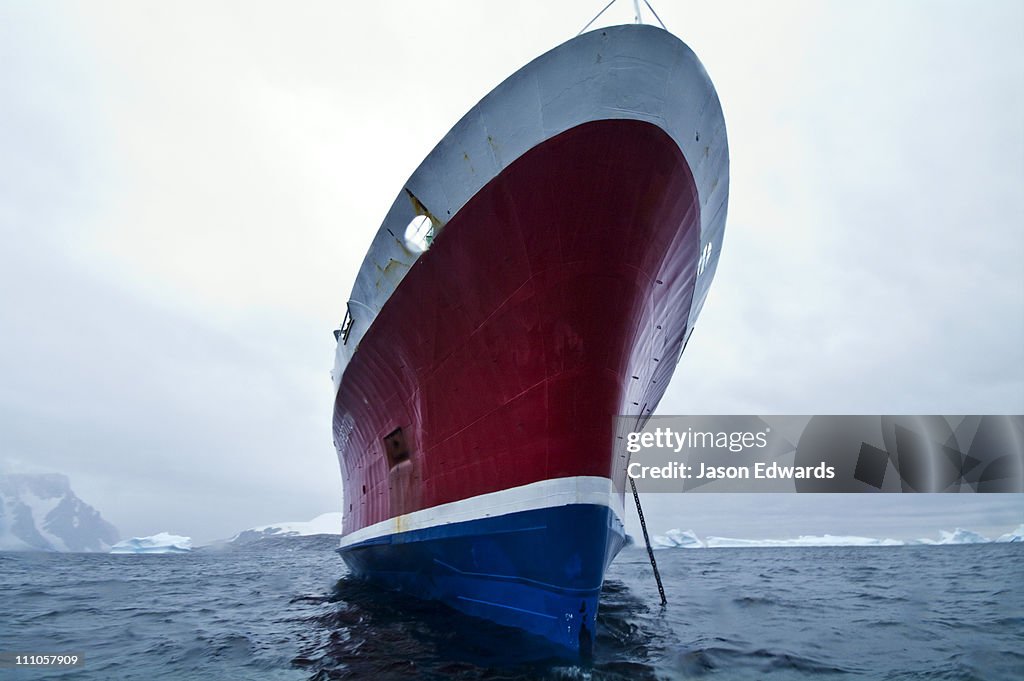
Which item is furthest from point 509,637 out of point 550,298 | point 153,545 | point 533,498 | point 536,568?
point 153,545

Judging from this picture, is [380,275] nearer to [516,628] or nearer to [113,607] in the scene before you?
[516,628]

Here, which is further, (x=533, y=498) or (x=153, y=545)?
(x=153, y=545)

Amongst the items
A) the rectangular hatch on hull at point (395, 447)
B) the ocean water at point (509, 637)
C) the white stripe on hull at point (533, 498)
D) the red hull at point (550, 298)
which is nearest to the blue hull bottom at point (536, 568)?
the white stripe on hull at point (533, 498)

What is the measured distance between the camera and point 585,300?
5.35 metres

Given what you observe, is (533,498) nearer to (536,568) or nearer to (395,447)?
(536,568)

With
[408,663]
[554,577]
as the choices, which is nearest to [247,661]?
[408,663]

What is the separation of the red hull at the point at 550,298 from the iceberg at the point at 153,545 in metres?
72.3

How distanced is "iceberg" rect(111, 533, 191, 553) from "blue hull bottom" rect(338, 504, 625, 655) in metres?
71.6

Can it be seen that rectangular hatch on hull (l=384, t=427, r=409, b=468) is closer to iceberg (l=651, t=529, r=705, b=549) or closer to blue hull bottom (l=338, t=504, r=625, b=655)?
blue hull bottom (l=338, t=504, r=625, b=655)

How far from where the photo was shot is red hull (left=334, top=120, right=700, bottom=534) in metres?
5.24

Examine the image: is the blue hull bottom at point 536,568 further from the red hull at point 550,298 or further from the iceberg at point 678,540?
the iceberg at point 678,540

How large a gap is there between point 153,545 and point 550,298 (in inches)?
2997

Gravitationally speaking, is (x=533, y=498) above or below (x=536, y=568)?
above

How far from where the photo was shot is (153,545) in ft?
204
